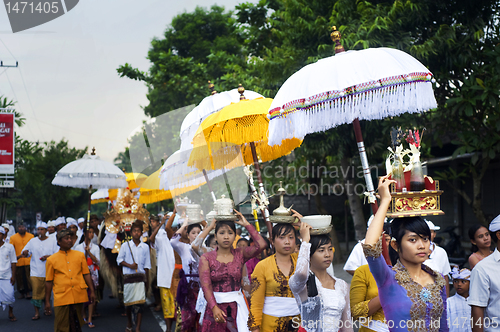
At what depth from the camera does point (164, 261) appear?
27.3ft

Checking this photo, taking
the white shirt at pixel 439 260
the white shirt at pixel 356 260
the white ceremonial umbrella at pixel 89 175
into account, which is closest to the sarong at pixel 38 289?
the white ceremonial umbrella at pixel 89 175

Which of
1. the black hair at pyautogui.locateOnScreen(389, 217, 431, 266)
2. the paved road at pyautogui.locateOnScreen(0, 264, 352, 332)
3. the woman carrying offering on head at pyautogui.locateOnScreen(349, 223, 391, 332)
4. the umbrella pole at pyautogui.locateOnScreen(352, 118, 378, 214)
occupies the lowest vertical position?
the paved road at pyautogui.locateOnScreen(0, 264, 352, 332)

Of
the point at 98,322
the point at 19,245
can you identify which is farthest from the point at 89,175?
the point at 19,245

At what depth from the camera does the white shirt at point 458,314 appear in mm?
4441

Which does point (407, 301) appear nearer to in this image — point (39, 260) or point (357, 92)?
point (357, 92)

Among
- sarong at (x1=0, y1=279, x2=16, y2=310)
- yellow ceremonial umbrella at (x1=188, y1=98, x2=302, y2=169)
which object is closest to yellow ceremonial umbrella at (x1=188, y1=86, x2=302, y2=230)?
yellow ceremonial umbrella at (x1=188, y1=98, x2=302, y2=169)

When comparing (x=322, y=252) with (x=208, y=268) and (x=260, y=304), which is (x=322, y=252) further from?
(x=208, y=268)

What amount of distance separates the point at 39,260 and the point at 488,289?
33.1 ft

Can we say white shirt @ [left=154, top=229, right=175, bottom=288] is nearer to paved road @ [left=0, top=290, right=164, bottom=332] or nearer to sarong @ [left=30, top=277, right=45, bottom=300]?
paved road @ [left=0, top=290, right=164, bottom=332]

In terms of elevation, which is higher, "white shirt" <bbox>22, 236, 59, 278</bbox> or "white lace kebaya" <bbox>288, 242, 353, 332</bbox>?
"white lace kebaya" <bbox>288, 242, 353, 332</bbox>

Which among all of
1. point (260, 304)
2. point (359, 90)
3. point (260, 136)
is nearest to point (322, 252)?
point (260, 304)

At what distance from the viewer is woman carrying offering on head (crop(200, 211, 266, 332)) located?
4961 mm

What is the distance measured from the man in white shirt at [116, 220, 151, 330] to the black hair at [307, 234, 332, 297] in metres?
5.28

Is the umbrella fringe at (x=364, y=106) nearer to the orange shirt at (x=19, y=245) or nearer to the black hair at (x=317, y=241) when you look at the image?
the black hair at (x=317, y=241)
